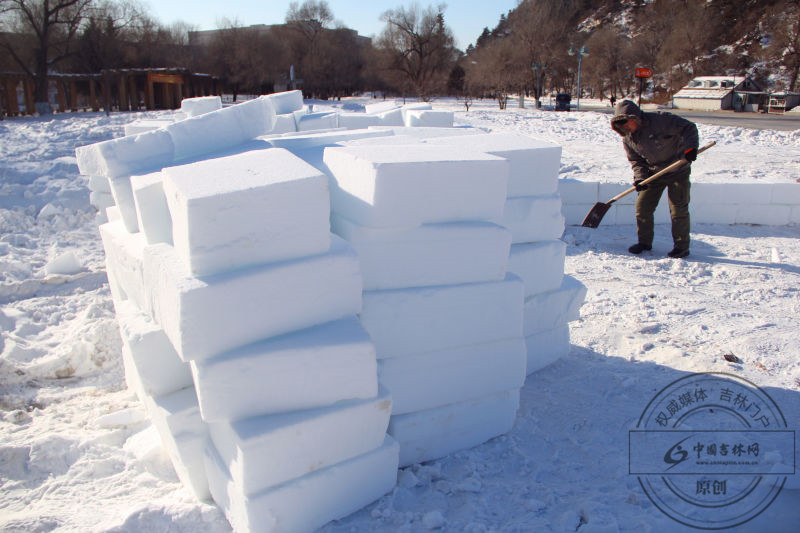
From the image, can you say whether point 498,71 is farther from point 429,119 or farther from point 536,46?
point 429,119

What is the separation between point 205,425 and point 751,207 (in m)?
6.80

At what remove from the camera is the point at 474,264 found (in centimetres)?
231

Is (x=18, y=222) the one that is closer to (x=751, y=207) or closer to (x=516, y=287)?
(x=516, y=287)

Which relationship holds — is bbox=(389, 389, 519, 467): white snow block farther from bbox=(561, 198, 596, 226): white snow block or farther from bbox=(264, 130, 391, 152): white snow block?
bbox=(561, 198, 596, 226): white snow block

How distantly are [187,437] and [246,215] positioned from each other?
2.97 feet

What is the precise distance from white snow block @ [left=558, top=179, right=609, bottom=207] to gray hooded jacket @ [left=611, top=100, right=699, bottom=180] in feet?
3.80

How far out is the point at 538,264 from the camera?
118 inches

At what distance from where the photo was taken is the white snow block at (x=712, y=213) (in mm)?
6586

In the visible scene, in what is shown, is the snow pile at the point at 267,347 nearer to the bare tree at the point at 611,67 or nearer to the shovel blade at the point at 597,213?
the shovel blade at the point at 597,213

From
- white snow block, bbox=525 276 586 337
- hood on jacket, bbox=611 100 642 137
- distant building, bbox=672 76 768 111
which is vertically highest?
distant building, bbox=672 76 768 111

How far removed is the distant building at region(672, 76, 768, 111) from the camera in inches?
1137

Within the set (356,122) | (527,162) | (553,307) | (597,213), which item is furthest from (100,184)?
(597,213)

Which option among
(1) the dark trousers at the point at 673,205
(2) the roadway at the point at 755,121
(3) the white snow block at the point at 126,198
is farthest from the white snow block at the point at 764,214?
(2) the roadway at the point at 755,121

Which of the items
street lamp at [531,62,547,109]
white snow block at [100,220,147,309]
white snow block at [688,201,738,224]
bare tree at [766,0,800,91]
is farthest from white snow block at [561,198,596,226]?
bare tree at [766,0,800,91]
